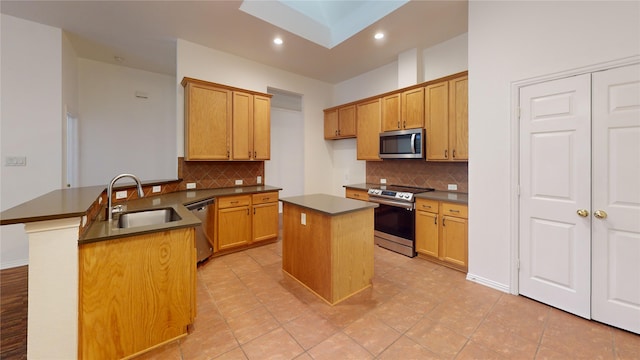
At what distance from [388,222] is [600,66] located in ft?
8.60

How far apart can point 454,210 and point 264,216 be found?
2.63 metres

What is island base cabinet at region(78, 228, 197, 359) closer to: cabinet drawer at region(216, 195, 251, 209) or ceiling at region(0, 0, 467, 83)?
cabinet drawer at region(216, 195, 251, 209)

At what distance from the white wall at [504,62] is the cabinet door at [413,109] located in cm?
90

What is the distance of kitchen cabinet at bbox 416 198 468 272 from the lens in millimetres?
2869

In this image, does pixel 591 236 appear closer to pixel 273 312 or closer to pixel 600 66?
pixel 600 66

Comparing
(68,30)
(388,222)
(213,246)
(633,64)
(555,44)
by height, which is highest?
(68,30)

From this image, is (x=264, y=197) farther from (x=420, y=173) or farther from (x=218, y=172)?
(x=420, y=173)

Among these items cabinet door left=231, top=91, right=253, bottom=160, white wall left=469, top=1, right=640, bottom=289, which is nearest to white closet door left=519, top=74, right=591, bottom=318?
white wall left=469, top=1, right=640, bottom=289

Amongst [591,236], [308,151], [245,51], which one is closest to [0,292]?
[245,51]

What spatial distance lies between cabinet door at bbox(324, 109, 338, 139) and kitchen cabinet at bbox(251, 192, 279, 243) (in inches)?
78.7


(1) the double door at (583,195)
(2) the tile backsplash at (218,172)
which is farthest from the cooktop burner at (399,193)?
(2) the tile backsplash at (218,172)

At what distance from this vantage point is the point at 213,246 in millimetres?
3268

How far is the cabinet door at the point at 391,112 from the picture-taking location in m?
3.89

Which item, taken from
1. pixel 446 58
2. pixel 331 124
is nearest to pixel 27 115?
pixel 331 124
